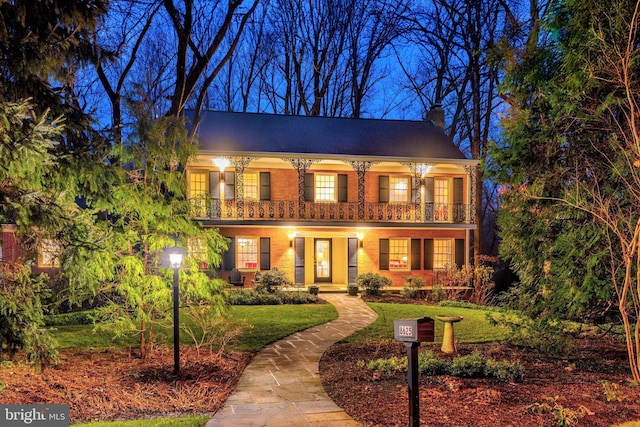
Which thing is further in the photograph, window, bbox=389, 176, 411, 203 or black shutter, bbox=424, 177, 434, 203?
window, bbox=389, 176, 411, 203

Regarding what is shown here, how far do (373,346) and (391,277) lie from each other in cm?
1132

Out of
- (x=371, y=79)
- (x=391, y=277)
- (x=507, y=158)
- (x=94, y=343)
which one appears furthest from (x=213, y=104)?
(x=507, y=158)

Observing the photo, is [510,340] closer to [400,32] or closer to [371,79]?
[400,32]

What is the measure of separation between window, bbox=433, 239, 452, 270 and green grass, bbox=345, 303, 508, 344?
5.00 metres

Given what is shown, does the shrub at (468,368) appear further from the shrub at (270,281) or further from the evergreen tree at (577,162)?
the shrub at (270,281)

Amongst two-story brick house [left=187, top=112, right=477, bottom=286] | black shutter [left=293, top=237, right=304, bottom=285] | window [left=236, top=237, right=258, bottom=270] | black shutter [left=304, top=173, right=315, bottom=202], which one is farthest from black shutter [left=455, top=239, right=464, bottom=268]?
window [left=236, top=237, right=258, bottom=270]

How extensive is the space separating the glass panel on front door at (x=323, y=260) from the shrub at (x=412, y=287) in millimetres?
3679

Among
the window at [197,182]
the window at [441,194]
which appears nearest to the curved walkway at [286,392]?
the window at [197,182]

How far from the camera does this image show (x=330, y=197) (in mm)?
20062

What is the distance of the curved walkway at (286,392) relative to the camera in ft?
16.5

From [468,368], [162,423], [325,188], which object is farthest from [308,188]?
[162,423]

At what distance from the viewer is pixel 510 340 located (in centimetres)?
903

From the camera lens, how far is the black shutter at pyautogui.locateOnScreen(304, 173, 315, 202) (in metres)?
19.6

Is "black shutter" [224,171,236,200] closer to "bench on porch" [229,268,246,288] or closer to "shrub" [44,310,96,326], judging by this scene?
"bench on porch" [229,268,246,288]
